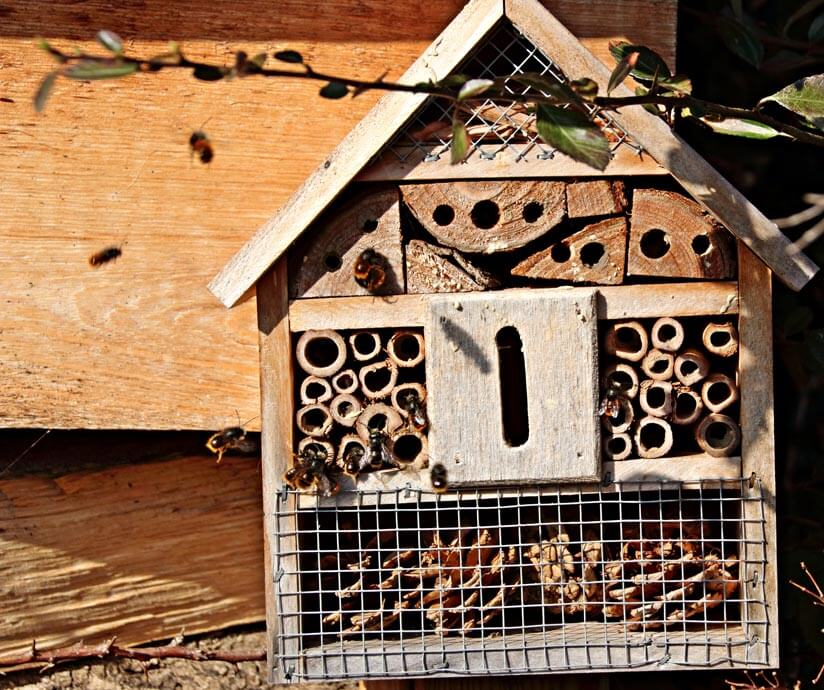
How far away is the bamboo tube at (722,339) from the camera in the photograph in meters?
1.51

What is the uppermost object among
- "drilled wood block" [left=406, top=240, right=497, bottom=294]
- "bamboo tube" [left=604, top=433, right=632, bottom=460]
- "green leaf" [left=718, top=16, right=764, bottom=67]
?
"green leaf" [left=718, top=16, right=764, bottom=67]

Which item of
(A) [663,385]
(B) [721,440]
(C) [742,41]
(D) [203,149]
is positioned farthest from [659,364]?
(D) [203,149]

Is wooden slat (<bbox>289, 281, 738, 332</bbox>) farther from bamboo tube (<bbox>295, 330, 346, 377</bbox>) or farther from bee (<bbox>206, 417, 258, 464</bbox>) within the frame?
bee (<bbox>206, 417, 258, 464</bbox>)

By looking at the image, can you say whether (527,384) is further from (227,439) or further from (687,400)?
(227,439)

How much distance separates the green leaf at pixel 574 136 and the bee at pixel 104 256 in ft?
2.45

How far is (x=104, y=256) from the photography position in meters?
1.75

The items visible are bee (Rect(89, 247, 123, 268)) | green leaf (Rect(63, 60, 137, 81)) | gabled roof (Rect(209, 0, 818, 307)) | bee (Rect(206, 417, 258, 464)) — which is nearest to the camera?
green leaf (Rect(63, 60, 137, 81))

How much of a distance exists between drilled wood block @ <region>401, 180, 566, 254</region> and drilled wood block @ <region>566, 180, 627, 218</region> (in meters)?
0.01

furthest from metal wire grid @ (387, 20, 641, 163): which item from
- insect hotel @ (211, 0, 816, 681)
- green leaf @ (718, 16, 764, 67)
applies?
green leaf @ (718, 16, 764, 67)

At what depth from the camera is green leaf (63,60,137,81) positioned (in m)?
1.11

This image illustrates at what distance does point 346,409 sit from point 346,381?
4cm

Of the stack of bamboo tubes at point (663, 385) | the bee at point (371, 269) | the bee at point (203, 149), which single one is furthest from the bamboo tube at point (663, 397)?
the bee at point (203, 149)

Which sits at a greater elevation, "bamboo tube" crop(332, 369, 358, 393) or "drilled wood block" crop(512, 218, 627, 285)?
"drilled wood block" crop(512, 218, 627, 285)

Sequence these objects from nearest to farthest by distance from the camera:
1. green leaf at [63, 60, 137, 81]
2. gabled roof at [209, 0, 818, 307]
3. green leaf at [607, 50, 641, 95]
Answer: green leaf at [63, 60, 137, 81] → green leaf at [607, 50, 641, 95] → gabled roof at [209, 0, 818, 307]
